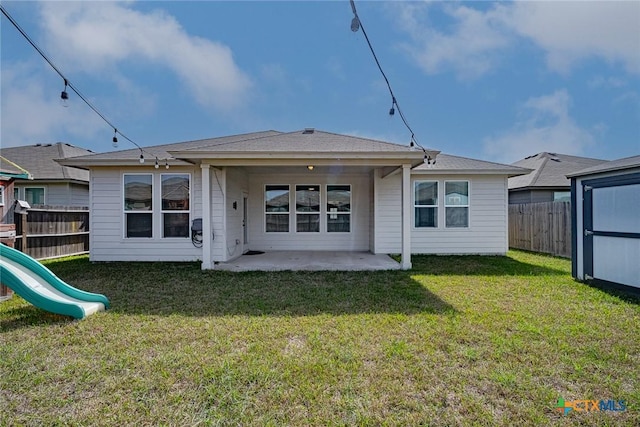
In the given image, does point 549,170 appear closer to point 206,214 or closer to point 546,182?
point 546,182

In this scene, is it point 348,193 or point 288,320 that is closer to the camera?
point 288,320

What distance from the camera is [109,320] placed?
156 inches

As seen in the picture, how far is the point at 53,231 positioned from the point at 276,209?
6379mm

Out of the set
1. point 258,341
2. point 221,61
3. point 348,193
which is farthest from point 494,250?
point 221,61

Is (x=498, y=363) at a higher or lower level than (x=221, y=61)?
lower

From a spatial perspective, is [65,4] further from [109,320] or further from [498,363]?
[498,363]

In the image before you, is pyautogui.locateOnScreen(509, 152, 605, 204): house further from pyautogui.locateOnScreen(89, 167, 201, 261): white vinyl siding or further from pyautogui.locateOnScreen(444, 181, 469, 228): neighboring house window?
pyautogui.locateOnScreen(89, 167, 201, 261): white vinyl siding

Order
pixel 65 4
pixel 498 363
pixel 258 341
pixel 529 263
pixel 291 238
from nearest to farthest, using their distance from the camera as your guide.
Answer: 1. pixel 498 363
2. pixel 258 341
3. pixel 65 4
4. pixel 529 263
5. pixel 291 238

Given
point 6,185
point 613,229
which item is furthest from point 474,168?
point 6,185

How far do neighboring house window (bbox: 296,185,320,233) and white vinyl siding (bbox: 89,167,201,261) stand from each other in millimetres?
3178

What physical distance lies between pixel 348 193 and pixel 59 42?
767cm

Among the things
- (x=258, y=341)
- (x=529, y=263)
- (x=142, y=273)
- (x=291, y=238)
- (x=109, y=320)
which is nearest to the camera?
(x=258, y=341)

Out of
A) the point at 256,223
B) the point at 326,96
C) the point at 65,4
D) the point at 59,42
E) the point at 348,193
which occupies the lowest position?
the point at 256,223

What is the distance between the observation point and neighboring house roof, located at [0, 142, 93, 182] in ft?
42.5
